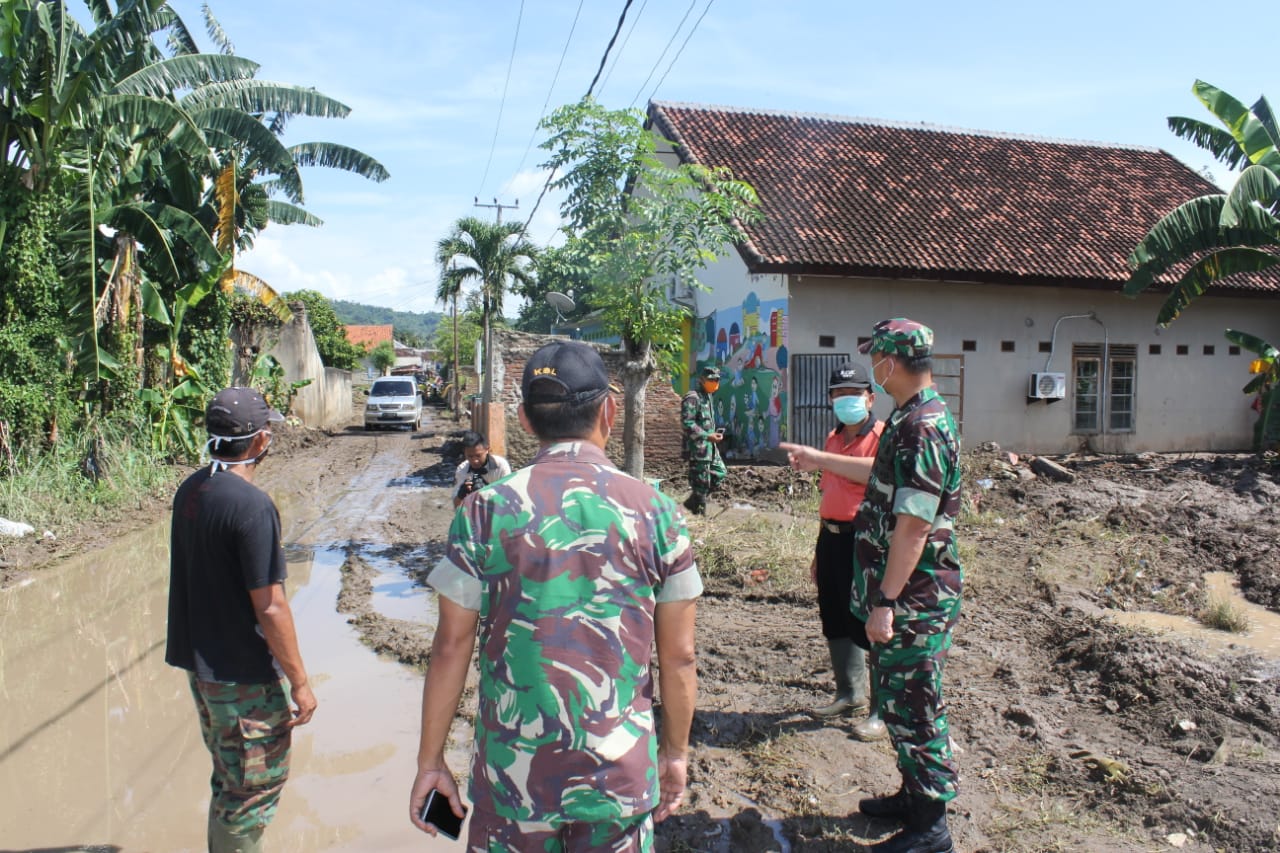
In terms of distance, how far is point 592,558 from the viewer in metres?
2.00

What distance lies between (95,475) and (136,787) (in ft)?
29.8

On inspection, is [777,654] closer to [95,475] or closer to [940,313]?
[95,475]

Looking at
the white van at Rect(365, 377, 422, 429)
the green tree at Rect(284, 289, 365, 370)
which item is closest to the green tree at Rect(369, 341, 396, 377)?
the green tree at Rect(284, 289, 365, 370)

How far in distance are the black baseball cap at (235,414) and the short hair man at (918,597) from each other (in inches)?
91.5

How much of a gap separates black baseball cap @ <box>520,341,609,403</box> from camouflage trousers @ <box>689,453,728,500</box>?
27.4 feet

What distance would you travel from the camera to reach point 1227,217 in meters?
11.6

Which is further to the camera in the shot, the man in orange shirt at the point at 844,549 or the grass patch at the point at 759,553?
the grass patch at the point at 759,553

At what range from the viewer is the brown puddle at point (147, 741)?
12.8ft

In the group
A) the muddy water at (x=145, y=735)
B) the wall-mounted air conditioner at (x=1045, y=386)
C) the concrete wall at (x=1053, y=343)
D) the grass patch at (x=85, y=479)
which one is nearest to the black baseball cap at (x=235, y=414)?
the muddy water at (x=145, y=735)

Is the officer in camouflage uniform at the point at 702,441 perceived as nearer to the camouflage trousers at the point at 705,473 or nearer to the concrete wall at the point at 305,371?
the camouflage trousers at the point at 705,473

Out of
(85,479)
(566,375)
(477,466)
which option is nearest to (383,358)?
(85,479)

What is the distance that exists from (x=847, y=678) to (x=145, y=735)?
151 inches

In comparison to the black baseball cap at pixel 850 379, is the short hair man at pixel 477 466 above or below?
below

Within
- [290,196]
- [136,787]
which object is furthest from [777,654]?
[290,196]
